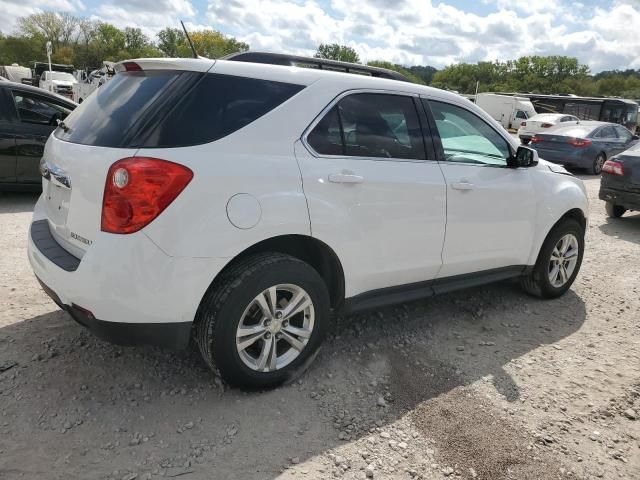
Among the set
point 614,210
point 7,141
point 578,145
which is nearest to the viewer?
point 7,141

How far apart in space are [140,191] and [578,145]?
1402 cm

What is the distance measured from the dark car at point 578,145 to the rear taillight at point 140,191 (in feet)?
43.7

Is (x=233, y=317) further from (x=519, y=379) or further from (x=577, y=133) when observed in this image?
(x=577, y=133)

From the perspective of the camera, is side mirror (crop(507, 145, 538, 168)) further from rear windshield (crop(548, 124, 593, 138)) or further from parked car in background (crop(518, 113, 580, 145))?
parked car in background (crop(518, 113, 580, 145))

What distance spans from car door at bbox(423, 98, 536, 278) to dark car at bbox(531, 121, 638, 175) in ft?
35.6

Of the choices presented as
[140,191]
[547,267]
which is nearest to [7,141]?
[140,191]

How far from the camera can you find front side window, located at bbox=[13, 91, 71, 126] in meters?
7.09

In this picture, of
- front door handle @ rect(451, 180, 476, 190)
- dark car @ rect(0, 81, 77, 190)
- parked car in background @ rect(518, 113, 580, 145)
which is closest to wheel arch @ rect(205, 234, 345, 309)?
front door handle @ rect(451, 180, 476, 190)

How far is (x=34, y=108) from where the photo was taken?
7.22 m

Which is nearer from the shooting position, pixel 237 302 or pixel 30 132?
pixel 237 302

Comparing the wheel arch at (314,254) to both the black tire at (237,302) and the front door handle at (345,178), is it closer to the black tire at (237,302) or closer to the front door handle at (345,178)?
the black tire at (237,302)

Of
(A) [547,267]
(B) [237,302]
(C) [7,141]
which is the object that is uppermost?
(C) [7,141]

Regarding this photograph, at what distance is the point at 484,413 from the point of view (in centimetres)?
302

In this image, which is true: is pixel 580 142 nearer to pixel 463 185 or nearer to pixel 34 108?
pixel 463 185
